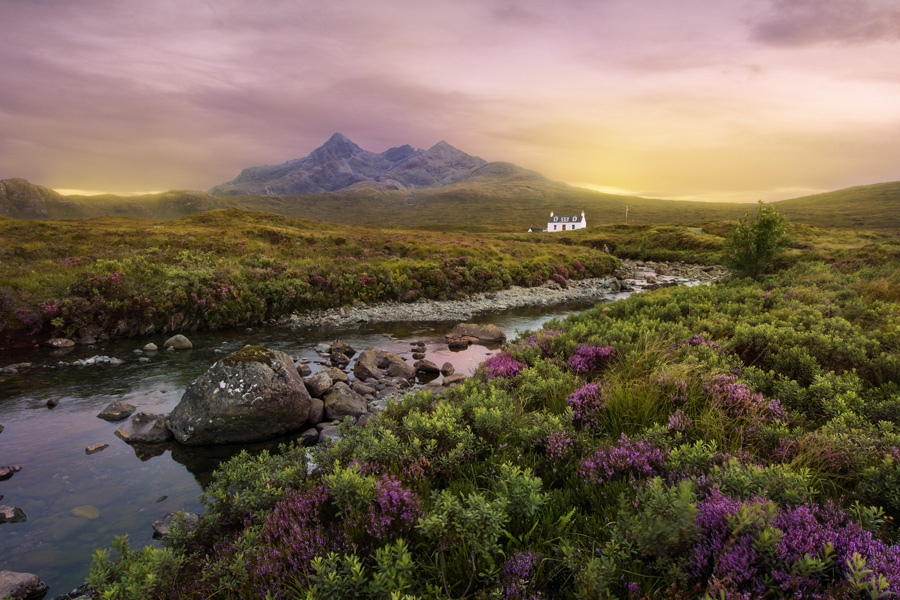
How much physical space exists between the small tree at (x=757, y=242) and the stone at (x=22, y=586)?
26.9 m

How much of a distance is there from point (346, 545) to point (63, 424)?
459 inches

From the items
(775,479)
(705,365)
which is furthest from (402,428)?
(705,365)

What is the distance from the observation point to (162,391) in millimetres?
12820

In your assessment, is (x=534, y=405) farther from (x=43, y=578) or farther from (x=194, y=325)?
(x=194, y=325)

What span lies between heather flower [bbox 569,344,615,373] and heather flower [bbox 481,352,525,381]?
105 centimetres

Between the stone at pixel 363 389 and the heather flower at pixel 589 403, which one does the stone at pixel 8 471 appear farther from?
the heather flower at pixel 589 403

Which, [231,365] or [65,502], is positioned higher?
[231,365]

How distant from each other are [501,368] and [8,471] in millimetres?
10523

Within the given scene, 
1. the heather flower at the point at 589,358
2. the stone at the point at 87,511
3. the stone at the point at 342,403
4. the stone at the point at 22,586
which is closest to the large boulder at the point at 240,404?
the stone at the point at 342,403

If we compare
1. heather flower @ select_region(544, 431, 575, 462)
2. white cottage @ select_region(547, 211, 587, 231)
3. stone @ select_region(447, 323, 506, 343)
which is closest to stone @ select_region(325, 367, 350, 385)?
stone @ select_region(447, 323, 506, 343)

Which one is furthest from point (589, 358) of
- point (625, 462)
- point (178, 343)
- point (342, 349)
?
point (178, 343)

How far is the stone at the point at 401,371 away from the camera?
48.9 ft

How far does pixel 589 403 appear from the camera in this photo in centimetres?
591

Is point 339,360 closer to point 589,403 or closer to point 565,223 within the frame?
point 589,403
